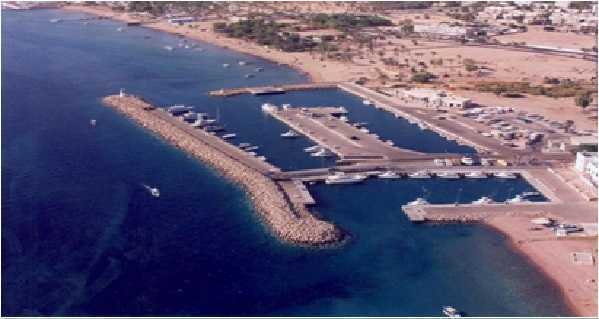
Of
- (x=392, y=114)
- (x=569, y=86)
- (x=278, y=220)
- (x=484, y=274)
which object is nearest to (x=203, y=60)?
(x=392, y=114)

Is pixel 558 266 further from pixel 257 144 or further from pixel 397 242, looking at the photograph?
pixel 257 144

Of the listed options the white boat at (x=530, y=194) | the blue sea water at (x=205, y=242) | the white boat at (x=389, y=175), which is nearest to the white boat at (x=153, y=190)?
the blue sea water at (x=205, y=242)

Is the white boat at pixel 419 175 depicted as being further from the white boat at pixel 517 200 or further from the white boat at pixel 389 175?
the white boat at pixel 517 200

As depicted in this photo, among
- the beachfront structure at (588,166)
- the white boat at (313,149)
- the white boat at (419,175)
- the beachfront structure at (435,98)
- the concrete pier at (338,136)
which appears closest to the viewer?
the beachfront structure at (588,166)

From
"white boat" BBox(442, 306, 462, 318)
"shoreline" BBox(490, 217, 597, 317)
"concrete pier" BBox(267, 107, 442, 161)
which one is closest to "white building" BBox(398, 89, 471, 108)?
"concrete pier" BBox(267, 107, 442, 161)

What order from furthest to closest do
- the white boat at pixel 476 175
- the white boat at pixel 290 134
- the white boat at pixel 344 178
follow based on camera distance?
1. the white boat at pixel 290 134
2. the white boat at pixel 476 175
3. the white boat at pixel 344 178

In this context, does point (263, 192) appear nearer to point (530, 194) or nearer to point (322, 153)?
point (322, 153)
